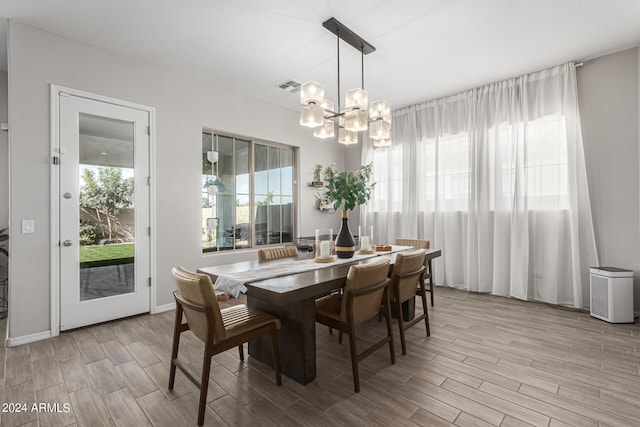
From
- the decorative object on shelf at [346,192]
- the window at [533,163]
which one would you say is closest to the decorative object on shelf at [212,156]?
the decorative object on shelf at [346,192]

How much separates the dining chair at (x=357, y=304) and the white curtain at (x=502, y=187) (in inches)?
106

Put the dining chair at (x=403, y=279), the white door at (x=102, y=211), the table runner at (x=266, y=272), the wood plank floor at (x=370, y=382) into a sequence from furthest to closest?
the white door at (x=102, y=211)
the dining chair at (x=403, y=279)
the table runner at (x=266, y=272)
the wood plank floor at (x=370, y=382)

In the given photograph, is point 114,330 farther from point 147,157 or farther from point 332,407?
point 332,407

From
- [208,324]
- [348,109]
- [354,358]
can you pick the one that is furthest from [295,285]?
[348,109]

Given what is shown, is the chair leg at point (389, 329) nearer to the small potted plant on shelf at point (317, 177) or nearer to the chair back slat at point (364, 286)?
the chair back slat at point (364, 286)

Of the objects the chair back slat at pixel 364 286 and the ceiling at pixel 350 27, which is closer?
the chair back slat at pixel 364 286

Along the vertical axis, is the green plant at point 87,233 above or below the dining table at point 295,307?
above

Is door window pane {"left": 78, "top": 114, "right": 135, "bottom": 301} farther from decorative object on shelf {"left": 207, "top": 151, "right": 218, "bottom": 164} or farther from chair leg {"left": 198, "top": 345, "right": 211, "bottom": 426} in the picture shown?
chair leg {"left": 198, "top": 345, "right": 211, "bottom": 426}

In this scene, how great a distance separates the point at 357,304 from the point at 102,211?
3.02m

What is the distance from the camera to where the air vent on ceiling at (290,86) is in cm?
411

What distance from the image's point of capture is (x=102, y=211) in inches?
130

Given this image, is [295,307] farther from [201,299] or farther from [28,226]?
[28,226]

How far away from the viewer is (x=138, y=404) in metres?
1.90

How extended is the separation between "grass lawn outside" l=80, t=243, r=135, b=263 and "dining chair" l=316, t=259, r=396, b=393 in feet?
8.17
